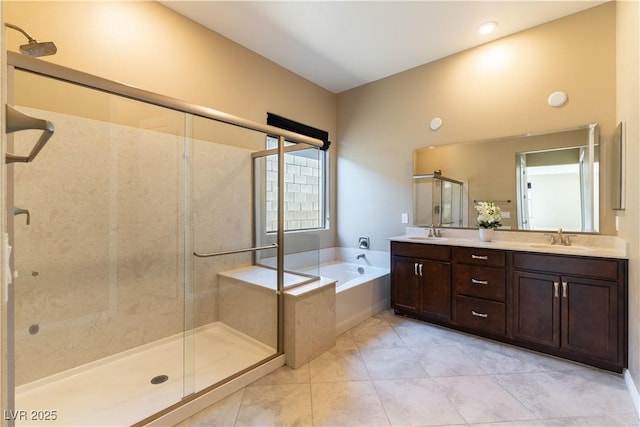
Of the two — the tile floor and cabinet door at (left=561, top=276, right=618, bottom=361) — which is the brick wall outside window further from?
cabinet door at (left=561, top=276, right=618, bottom=361)

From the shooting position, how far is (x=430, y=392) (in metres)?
1.84

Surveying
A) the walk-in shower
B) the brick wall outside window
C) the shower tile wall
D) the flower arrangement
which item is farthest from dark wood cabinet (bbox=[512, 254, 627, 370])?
the shower tile wall

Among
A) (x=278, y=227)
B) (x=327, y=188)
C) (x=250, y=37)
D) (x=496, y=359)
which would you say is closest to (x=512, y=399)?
(x=496, y=359)

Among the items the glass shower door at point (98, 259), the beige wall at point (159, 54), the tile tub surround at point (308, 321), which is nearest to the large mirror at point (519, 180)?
the tile tub surround at point (308, 321)

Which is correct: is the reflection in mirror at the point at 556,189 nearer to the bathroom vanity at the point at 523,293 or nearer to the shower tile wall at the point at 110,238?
the bathroom vanity at the point at 523,293

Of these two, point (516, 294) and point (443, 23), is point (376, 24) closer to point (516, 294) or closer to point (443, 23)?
point (443, 23)

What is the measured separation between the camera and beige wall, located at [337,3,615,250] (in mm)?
2424

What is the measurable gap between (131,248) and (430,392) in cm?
241

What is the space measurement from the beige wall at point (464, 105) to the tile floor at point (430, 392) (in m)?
1.34

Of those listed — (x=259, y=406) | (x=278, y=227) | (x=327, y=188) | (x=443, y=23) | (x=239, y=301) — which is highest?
(x=443, y=23)

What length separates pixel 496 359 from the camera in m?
2.24

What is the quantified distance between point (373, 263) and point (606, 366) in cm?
224

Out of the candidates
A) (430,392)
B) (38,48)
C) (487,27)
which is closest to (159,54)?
(38,48)

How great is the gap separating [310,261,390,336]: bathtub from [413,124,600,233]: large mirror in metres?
0.85
